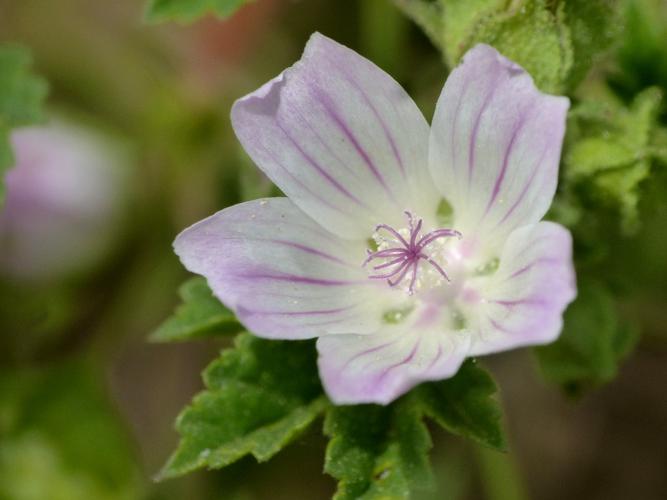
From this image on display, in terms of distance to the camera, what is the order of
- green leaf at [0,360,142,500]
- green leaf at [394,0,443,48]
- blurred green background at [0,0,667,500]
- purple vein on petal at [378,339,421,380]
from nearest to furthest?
purple vein on petal at [378,339,421,380] → green leaf at [394,0,443,48] → green leaf at [0,360,142,500] → blurred green background at [0,0,667,500]

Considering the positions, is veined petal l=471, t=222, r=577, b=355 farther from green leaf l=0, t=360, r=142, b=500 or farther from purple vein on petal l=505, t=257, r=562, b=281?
green leaf l=0, t=360, r=142, b=500

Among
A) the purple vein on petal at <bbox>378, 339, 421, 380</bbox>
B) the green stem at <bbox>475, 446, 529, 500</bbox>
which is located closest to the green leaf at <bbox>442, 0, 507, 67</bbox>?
the purple vein on petal at <bbox>378, 339, 421, 380</bbox>

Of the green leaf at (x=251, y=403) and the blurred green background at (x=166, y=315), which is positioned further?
the blurred green background at (x=166, y=315)

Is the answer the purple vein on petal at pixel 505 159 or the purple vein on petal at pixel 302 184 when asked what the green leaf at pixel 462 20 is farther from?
the purple vein on petal at pixel 302 184

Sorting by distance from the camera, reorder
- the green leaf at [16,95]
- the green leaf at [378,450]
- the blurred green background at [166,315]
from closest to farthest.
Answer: the green leaf at [378,450], the green leaf at [16,95], the blurred green background at [166,315]

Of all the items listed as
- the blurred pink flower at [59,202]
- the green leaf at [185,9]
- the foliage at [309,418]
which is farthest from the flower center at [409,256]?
the blurred pink flower at [59,202]

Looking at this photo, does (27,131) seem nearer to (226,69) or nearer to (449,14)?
(226,69)

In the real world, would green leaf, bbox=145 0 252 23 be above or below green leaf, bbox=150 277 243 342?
above
